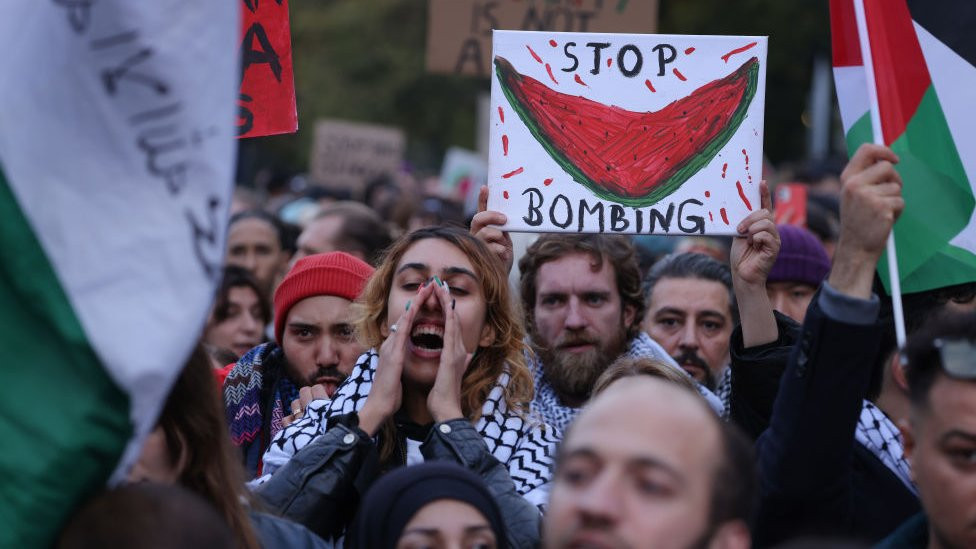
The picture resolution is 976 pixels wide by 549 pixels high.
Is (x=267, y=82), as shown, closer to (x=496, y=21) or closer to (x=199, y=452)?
(x=199, y=452)

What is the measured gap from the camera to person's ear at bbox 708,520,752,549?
8.41 feet

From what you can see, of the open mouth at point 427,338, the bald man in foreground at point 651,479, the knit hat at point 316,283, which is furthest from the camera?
the knit hat at point 316,283

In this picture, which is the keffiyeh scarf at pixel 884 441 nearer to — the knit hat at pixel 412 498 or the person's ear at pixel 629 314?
the knit hat at pixel 412 498

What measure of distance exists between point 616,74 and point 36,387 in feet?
7.79

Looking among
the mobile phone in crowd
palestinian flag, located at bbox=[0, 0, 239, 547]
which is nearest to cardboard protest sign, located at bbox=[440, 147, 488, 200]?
the mobile phone in crowd

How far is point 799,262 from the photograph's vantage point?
19.1ft

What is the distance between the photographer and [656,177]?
173 inches

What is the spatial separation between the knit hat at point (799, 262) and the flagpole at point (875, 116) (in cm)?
218

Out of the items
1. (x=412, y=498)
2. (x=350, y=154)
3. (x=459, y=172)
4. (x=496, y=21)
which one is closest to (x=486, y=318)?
(x=412, y=498)

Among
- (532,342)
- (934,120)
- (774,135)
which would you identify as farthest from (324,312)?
(774,135)

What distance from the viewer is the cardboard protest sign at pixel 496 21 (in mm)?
6895

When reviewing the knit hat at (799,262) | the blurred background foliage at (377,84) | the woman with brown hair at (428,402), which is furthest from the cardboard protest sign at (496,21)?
the blurred background foliage at (377,84)

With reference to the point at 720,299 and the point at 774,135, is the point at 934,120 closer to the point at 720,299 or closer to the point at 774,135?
the point at 720,299

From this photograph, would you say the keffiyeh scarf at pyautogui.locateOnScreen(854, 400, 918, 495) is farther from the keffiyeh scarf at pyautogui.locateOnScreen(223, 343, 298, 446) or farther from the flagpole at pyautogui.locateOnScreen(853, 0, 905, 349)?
the keffiyeh scarf at pyautogui.locateOnScreen(223, 343, 298, 446)
